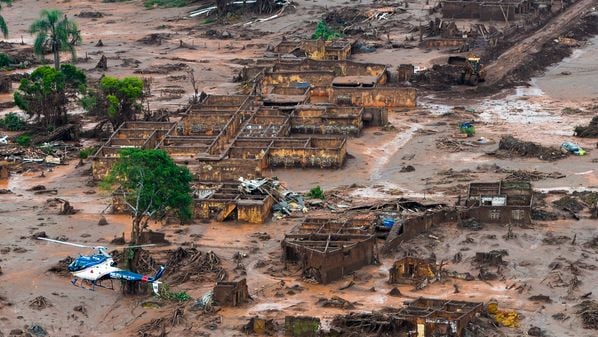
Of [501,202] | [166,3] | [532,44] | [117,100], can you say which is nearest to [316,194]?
[501,202]

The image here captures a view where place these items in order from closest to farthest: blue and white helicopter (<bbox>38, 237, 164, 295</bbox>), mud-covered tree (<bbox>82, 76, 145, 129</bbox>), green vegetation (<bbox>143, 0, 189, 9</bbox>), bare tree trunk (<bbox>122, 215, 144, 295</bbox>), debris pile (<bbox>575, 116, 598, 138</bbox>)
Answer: blue and white helicopter (<bbox>38, 237, 164, 295</bbox>) < bare tree trunk (<bbox>122, 215, 144, 295</bbox>) < debris pile (<bbox>575, 116, 598, 138</bbox>) < mud-covered tree (<bbox>82, 76, 145, 129</bbox>) < green vegetation (<bbox>143, 0, 189, 9</bbox>)

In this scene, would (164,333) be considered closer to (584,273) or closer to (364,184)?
(584,273)

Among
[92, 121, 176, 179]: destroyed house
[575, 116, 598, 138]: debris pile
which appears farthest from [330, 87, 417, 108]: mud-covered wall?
[92, 121, 176, 179]: destroyed house

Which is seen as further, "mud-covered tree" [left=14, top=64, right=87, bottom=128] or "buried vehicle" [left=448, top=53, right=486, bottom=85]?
"buried vehicle" [left=448, top=53, right=486, bottom=85]

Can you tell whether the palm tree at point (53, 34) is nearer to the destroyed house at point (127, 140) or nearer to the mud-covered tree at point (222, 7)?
the destroyed house at point (127, 140)

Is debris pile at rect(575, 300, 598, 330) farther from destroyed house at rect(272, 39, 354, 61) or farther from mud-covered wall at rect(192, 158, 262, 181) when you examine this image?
destroyed house at rect(272, 39, 354, 61)

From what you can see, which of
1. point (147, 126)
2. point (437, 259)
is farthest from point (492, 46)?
A: point (437, 259)
